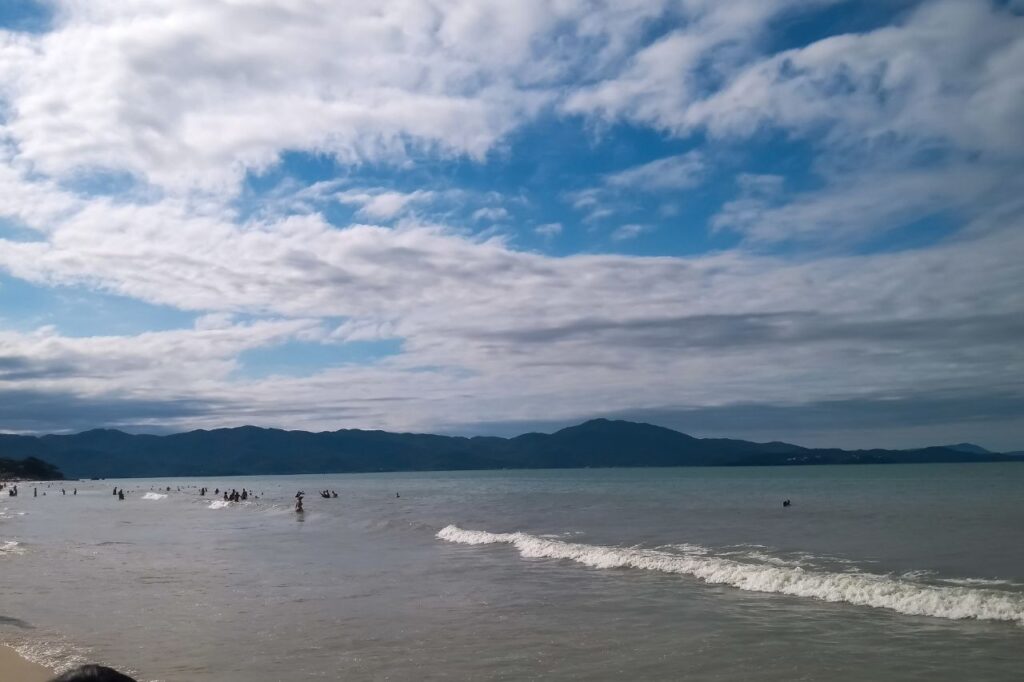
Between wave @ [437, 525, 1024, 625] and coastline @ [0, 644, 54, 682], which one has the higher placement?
coastline @ [0, 644, 54, 682]

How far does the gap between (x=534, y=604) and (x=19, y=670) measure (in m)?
9.89

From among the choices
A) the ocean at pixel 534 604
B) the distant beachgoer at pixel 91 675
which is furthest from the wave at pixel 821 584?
the distant beachgoer at pixel 91 675

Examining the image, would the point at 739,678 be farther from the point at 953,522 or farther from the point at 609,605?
the point at 953,522

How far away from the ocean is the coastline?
41cm

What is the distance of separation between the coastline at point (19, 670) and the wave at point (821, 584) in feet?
49.5

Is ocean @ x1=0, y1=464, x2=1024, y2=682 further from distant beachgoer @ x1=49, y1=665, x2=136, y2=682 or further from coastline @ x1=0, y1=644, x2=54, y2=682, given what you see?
distant beachgoer @ x1=49, y1=665, x2=136, y2=682

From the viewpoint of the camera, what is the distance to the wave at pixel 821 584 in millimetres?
15727

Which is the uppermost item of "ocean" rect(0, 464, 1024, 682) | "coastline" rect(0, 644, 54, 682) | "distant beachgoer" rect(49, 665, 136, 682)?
"distant beachgoer" rect(49, 665, 136, 682)

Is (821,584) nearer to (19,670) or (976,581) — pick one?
(976,581)

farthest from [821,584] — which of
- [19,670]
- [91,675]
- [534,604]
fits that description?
[91,675]

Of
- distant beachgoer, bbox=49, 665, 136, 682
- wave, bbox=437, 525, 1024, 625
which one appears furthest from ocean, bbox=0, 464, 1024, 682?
distant beachgoer, bbox=49, 665, 136, 682

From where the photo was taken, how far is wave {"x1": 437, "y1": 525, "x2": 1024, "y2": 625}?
619 inches

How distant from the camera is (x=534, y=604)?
1738cm

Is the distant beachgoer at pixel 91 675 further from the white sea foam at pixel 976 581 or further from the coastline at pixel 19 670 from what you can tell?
the white sea foam at pixel 976 581
